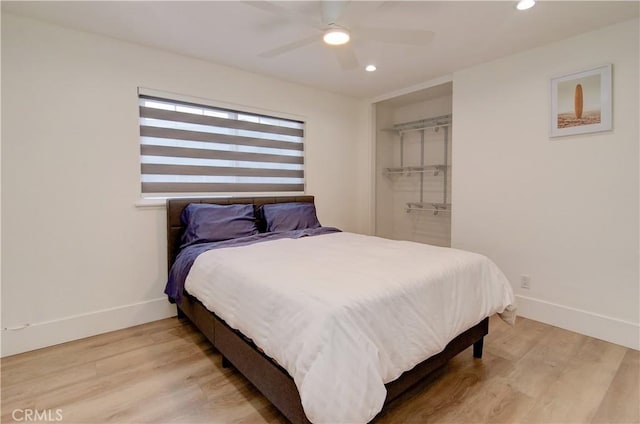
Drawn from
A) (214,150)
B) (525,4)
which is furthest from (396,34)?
(214,150)

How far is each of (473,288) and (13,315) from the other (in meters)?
3.12

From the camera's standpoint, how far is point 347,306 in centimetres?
126

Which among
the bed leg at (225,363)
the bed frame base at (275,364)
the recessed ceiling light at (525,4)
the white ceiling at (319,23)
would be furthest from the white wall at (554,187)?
the bed leg at (225,363)

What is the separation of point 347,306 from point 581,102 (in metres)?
2.64

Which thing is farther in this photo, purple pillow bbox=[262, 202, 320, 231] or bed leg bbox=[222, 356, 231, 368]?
purple pillow bbox=[262, 202, 320, 231]

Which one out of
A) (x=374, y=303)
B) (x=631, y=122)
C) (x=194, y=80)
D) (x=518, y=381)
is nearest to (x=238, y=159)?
(x=194, y=80)

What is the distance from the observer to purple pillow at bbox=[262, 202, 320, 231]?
308 centimetres

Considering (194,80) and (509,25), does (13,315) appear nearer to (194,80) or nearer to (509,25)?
(194,80)

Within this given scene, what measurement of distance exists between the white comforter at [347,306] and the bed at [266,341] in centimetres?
1

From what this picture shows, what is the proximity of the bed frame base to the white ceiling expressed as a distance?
186 centimetres

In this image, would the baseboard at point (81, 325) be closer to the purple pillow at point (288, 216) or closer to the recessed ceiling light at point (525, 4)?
the purple pillow at point (288, 216)

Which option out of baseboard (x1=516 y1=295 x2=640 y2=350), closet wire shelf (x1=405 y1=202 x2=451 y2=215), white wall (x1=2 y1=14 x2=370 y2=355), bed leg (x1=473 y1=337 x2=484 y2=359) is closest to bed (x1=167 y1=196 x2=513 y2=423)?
bed leg (x1=473 y1=337 x2=484 y2=359)

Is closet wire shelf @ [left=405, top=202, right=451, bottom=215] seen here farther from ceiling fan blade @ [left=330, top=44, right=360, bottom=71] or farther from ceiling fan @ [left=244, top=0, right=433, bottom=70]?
ceiling fan @ [left=244, top=0, right=433, bottom=70]

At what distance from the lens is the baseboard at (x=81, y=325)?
2.21 metres
